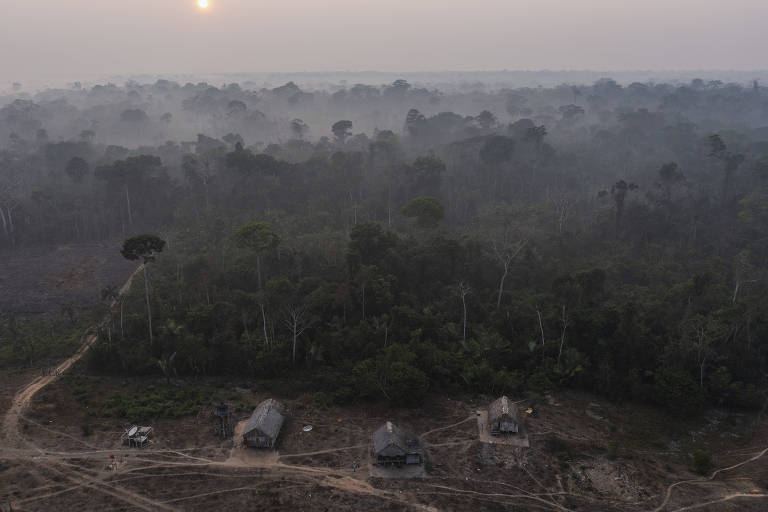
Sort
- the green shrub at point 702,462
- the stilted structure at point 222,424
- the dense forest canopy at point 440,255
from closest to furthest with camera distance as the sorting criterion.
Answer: the green shrub at point 702,462 → the stilted structure at point 222,424 → the dense forest canopy at point 440,255

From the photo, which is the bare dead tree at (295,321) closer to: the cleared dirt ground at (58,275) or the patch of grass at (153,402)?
the patch of grass at (153,402)

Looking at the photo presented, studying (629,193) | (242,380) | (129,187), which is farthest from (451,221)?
(129,187)

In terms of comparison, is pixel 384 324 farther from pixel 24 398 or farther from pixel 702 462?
pixel 24 398

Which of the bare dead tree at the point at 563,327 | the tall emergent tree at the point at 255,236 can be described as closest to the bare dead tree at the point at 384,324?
the tall emergent tree at the point at 255,236

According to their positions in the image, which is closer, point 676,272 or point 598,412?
point 598,412

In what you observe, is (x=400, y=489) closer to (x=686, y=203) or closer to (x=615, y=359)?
(x=615, y=359)

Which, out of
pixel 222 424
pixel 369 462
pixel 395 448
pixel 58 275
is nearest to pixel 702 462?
pixel 395 448

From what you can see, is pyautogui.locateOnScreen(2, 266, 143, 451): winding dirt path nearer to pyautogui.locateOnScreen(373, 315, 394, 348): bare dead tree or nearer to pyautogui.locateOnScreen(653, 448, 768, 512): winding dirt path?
pyautogui.locateOnScreen(373, 315, 394, 348): bare dead tree
